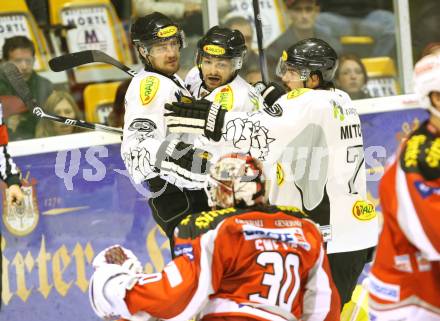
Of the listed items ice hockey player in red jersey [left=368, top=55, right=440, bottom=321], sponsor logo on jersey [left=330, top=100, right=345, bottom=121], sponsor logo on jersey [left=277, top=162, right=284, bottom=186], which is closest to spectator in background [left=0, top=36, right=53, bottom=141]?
sponsor logo on jersey [left=277, top=162, right=284, bottom=186]

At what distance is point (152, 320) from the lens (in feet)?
9.50

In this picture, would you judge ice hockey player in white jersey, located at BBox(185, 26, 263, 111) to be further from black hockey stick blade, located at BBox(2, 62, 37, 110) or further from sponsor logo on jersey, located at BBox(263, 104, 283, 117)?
black hockey stick blade, located at BBox(2, 62, 37, 110)

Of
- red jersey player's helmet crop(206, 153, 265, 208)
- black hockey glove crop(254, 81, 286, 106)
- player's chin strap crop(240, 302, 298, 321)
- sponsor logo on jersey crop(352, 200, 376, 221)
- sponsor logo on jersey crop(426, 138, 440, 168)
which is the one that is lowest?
player's chin strap crop(240, 302, 298, 321)

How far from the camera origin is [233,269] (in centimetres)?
293

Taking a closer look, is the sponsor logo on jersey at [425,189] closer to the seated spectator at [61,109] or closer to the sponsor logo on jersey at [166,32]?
the sponsor logo on jersey at [166,32]

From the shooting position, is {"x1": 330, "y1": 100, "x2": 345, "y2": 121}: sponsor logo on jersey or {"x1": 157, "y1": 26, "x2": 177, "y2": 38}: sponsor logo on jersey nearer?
{"x1": 330, "y1": 100, "x2": 345, "y2": 121}: sponsor logo on jersey

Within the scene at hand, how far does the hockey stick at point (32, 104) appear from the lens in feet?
16.6

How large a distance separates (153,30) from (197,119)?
66 cm

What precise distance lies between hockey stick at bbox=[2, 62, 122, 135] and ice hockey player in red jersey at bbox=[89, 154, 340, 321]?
2.09 m

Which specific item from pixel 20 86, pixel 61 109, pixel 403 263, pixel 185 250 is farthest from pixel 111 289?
pixel 61 109

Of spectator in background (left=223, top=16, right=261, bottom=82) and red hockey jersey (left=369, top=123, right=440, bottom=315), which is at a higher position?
spectator in background (left=223, top=16, right=261, bottom=82)

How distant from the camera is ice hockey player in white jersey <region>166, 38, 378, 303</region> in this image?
3799 mm

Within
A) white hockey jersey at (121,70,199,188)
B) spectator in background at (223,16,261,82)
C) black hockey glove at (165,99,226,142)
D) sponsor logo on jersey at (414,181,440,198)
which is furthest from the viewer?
spectator in background at (223,16,261,82)

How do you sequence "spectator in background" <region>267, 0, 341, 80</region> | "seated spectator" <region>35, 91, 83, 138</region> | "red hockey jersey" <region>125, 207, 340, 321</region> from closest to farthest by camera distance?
"red hockey jersey" <region>125, 207, 340, 321</region> < "seated spectator" <region>35, 91, 83, 138</region> < "spectator in background" <region>267, 0, 341, 80</region>
